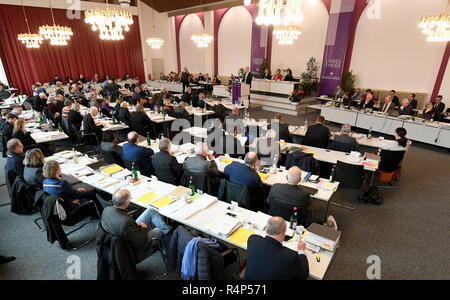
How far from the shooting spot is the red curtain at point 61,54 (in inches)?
548

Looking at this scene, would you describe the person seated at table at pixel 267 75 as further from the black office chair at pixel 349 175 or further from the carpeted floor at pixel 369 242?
the black office chair at pixel 349 175

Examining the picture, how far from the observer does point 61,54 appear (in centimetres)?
1582

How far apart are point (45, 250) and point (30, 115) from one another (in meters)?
6.38

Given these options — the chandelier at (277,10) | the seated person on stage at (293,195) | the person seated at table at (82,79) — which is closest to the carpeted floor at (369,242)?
the seated person on stage at (293,195)

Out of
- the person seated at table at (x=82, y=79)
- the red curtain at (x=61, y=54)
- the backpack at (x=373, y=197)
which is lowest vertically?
the backpack at (x=373, y=197)

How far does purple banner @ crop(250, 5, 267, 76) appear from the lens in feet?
49.8

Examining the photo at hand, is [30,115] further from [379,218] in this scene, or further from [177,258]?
[379,218]

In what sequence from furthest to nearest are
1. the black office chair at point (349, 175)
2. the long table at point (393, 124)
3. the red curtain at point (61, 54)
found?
1. the red curtain at point (61, 54)
2. the long table at point (393, 124)
3. the black office chair at point (349, 175)

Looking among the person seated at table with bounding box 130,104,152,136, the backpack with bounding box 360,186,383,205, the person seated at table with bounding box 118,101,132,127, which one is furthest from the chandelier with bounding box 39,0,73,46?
the backpack with bounding box 360,186,383,205

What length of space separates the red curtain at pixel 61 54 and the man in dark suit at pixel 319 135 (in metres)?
16.2

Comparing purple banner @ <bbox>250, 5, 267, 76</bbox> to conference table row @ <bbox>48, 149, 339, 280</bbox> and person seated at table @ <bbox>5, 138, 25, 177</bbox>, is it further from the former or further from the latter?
person seated at table @ <bbox>5, 138, 25, 177</bbox>

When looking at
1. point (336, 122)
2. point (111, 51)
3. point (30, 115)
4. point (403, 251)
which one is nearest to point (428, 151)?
point (336, 122)

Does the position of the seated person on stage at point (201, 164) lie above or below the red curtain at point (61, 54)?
below

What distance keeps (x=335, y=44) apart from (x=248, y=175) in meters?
11.4
